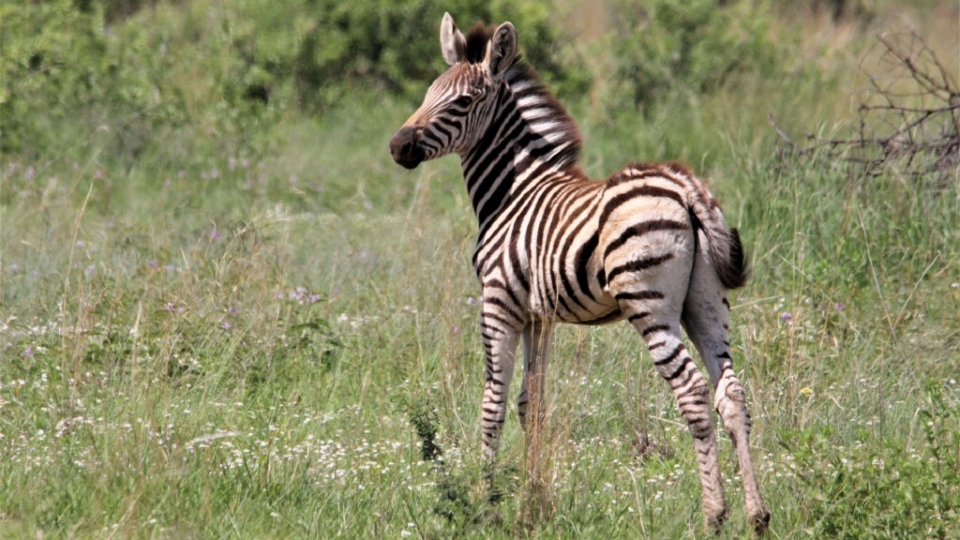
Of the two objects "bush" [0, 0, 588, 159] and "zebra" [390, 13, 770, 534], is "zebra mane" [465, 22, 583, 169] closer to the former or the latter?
"zebra" [390, 13, 770, 534]

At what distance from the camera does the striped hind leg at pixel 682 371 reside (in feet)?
15.3

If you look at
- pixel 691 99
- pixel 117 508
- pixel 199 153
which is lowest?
pixel 117 508

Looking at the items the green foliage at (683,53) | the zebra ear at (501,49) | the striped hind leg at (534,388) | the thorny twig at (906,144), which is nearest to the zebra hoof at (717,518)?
the striped hind leg at (534,388)

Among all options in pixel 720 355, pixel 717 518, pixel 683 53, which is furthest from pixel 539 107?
pixel 683 53

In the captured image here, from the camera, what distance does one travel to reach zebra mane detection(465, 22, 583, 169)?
5.67 meters

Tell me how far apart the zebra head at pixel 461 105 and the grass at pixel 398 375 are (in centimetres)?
72

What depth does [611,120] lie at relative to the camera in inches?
497

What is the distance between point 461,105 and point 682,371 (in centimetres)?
186

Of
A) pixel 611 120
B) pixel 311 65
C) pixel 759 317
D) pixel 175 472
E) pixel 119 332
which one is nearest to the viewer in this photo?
pixel 175 472

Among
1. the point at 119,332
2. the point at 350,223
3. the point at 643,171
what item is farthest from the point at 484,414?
the point at 350,223

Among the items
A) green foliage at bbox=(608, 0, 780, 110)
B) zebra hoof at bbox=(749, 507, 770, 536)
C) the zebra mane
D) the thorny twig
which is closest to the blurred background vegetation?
green foliage at bbox=(608, 0, 780, 110)

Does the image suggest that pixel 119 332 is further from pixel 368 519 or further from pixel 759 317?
pixel 759 317

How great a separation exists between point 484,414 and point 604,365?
52.7 inches

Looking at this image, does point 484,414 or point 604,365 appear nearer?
point 484,414
